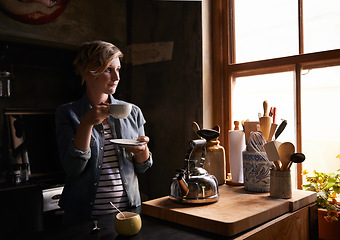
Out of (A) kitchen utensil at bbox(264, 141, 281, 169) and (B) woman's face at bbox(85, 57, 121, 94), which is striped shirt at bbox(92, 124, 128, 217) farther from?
(A) kitchen utensil at bbox(264, 141, 281, 169)

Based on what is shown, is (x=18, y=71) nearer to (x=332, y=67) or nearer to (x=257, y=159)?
(x=257, y=159)

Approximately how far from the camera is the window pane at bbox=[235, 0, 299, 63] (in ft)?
6.81

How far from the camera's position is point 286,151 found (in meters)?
1.39

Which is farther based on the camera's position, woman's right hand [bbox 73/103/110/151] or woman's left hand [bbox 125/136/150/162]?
woman's left hand [bbox 125/136/150/162]

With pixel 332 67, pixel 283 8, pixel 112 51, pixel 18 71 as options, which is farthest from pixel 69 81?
pixel 332 67

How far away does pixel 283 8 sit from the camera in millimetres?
2102

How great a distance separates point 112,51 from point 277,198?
1.05m

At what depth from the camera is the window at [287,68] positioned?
6.24ft

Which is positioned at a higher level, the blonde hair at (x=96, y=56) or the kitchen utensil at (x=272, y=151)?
the blonde hair at (x=96, y=56)

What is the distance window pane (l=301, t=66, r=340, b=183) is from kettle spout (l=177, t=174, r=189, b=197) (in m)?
1.09

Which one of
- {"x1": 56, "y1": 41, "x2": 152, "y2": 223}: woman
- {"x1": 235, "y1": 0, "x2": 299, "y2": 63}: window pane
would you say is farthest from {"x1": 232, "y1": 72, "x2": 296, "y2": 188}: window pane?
{"x1": 56, "y1": 41, "x2": 152, "y2": 223}: woman

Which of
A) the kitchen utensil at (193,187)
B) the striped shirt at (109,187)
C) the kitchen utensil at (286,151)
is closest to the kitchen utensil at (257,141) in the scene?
the kitchen utensil at (286,151)

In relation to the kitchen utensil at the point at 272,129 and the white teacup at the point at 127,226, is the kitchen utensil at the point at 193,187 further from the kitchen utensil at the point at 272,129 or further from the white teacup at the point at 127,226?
the kitchen utensil at the point at 272,129

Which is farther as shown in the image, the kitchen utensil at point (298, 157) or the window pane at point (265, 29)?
the window pane at point (265, 29)
